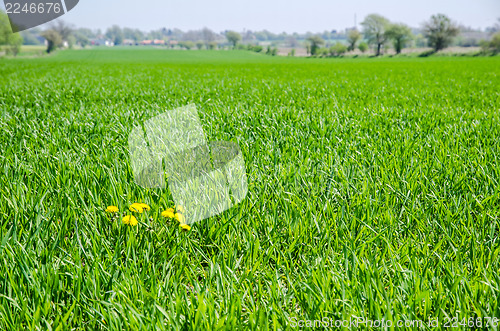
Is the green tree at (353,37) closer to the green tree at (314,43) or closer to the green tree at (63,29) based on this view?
the green tree at (314,43)

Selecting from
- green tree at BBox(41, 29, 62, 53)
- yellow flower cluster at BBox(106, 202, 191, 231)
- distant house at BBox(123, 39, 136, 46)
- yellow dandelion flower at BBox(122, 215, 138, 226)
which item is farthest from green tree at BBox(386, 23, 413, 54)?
distant house at BBox(123, 39, 136, 46)

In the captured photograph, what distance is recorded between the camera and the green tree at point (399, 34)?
295ft

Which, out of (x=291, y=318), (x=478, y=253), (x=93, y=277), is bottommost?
(x=478, y=253)

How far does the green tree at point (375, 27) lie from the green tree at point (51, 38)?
79.3 meters

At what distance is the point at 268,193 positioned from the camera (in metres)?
2.38

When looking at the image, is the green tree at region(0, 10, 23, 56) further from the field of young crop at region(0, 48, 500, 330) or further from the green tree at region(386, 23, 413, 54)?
the green tree at region(386, 23, 413, 54)

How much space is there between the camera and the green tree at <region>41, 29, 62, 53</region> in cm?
8769

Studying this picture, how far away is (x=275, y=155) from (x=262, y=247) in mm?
1369

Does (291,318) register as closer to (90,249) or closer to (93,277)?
(93,277)

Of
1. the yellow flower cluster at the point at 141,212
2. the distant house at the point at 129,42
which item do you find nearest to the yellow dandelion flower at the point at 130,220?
the yellow flower cluster at the point at 141,212

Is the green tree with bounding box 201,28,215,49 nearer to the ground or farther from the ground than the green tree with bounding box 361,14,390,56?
farther from the ground

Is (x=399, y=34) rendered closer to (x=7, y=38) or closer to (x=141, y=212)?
(x=7, y=38)

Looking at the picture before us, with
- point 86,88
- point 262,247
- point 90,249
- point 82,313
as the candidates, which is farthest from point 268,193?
point 86,88

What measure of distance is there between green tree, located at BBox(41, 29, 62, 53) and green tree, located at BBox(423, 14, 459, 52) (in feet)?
288
